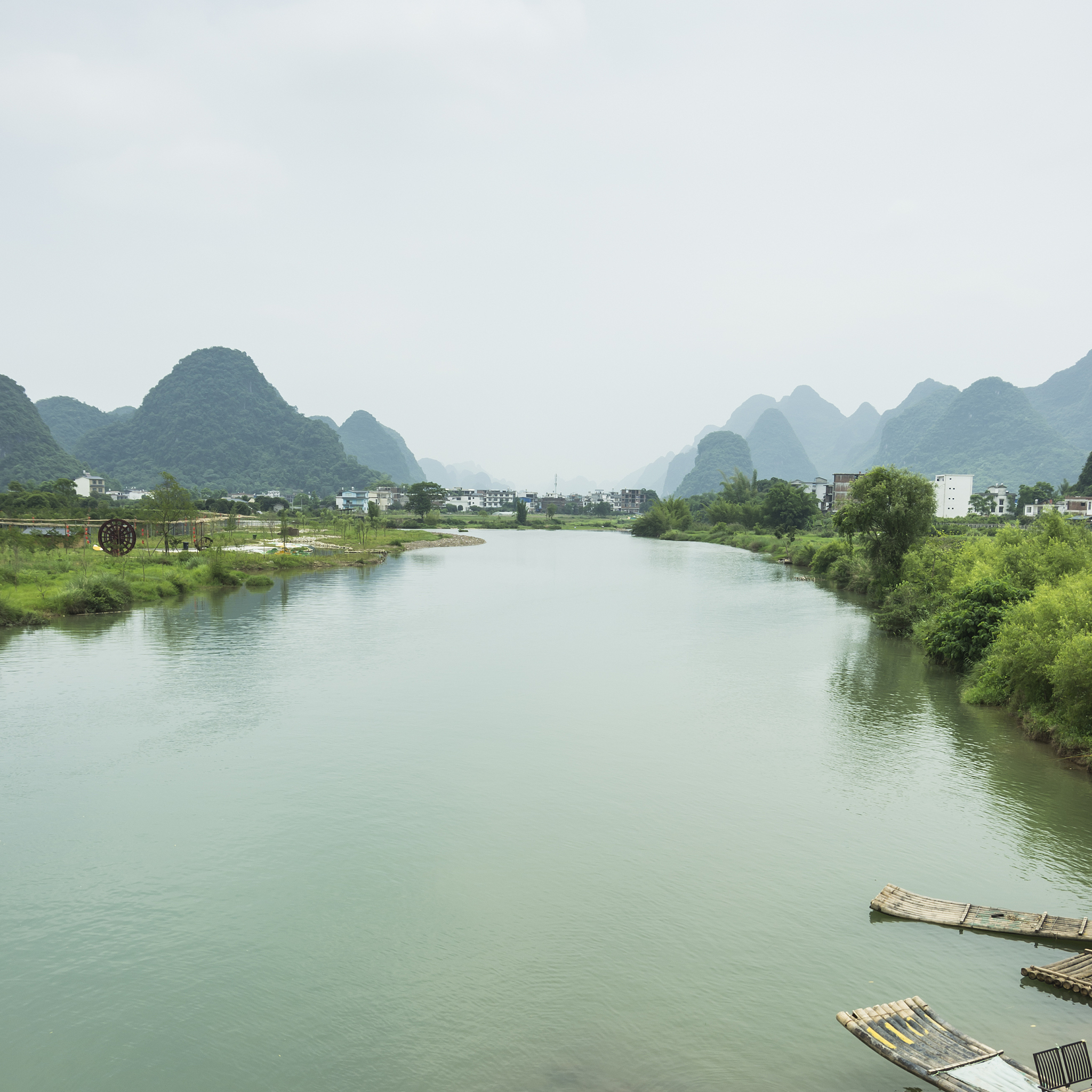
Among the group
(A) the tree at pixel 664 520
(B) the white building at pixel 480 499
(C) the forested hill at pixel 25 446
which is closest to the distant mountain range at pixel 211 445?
(B) the white building at pixel 480 499

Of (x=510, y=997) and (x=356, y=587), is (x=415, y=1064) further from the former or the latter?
(x=356, y=587)

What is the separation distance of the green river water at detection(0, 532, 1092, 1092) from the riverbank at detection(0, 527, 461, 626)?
748 cm

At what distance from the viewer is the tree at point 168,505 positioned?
1727 inches

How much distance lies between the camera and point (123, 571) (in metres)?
33.4

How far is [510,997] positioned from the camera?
26.6 feet

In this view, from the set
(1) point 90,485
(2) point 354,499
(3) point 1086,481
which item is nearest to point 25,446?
(1) point 90,485

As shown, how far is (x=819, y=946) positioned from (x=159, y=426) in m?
203

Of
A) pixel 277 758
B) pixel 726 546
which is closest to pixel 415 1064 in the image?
pixel 277 758

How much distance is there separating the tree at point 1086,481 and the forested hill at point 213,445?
97512mm

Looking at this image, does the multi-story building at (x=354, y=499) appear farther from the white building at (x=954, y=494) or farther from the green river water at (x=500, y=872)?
the green river water at (x=500, y=872)

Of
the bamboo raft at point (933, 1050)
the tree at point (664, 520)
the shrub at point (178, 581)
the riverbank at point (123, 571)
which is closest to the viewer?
the bamboo raft at point (933, 1050)

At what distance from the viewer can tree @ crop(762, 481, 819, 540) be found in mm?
74938

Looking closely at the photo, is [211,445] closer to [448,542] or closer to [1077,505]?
[448,542]

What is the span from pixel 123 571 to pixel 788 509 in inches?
2345
